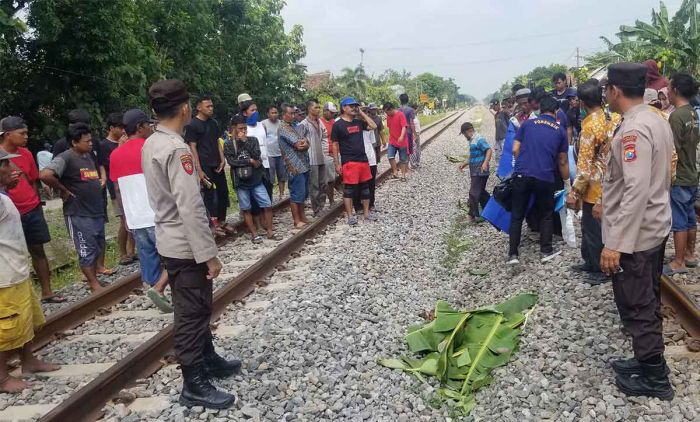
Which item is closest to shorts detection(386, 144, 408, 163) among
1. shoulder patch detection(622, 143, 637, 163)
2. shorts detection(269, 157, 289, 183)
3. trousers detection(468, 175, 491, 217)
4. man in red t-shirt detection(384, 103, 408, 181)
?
man in red t-shirt detection(384, 103, 408, 181)

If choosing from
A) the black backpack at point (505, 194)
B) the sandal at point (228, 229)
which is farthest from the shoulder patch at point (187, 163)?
the sandal at point (228, 229)

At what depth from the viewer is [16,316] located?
385 centimetres

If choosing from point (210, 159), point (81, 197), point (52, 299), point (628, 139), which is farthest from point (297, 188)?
point (628, 139)

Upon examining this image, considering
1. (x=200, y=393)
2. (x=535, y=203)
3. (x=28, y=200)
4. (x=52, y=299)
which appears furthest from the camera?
(x=535, y=203)

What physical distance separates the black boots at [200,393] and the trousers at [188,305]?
0.24 ft

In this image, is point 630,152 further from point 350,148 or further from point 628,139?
point 350,148

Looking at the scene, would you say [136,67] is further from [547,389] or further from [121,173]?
[547,389]

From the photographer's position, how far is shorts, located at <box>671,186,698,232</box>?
5.21m

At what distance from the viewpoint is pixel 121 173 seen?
17.9 feet

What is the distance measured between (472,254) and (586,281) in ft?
7.38

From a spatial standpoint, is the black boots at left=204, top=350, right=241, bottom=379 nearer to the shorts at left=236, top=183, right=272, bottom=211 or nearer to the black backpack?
the black backpack

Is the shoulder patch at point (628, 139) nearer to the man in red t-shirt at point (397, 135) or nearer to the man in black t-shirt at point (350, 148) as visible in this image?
the man in black t-shirt at point (350, 148)

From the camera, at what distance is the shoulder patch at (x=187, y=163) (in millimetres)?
3337

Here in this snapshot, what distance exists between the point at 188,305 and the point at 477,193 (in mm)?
5948
